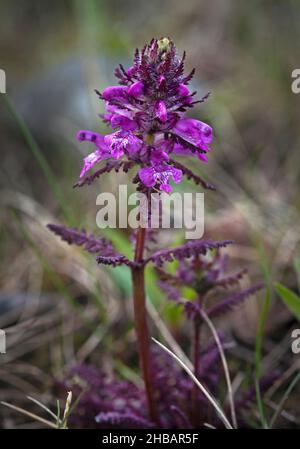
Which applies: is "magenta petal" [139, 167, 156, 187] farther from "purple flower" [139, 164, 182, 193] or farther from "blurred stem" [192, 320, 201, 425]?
"blurred stem" [192, 320, 201, 425]

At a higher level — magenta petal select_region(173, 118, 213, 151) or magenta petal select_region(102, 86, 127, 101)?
magenta petal select_region(102, 86, 127, 101)

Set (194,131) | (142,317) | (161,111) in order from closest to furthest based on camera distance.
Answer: (161,111) < (194,131) < (142,317)

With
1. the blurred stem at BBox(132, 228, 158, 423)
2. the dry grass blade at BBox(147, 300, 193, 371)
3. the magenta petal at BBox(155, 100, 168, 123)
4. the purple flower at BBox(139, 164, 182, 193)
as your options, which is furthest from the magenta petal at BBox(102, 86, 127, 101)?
the dry grass blade at BBox(147, 300, 193, 371)

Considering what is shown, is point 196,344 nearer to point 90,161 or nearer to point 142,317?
point 142,317

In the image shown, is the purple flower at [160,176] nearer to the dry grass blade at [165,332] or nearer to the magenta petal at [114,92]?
the magenta petal at [114,92]

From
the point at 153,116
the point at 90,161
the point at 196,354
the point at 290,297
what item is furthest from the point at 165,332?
the point at 153,116

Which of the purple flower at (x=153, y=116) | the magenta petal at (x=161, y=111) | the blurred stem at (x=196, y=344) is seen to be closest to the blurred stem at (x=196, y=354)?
the blurred stem at (x=196, y=344)
